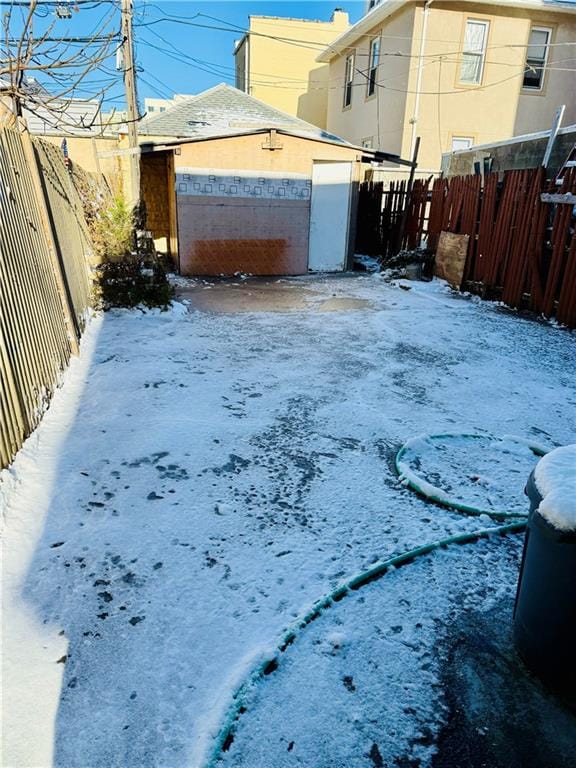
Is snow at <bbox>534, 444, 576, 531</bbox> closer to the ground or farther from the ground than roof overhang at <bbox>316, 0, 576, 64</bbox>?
closer to the ground

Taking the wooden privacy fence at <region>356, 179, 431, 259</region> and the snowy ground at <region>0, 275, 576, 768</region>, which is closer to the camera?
the snowy ground at <region>0, 275, 576, 768</region>

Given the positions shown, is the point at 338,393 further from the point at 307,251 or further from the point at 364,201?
the point at 364,201

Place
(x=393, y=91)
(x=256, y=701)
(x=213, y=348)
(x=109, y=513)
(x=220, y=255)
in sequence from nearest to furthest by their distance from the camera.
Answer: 1. (x=256, y=701)
2. (x=109, y=513)
3. (x=213, y=348)
4. (x=220, y=255)
5. (x=393, y=91)

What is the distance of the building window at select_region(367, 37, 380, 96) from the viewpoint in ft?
50.2

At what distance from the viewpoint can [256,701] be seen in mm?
1605

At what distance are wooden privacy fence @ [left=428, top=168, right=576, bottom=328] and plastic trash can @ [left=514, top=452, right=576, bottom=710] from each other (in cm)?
595

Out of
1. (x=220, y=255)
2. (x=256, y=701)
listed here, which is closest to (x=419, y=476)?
(x=256, y=701)

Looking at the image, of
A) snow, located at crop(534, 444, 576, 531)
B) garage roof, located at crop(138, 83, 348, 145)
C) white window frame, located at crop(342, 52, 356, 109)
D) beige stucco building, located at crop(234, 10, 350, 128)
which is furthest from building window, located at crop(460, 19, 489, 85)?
snow, located at crop(534, 444, 576, 531)

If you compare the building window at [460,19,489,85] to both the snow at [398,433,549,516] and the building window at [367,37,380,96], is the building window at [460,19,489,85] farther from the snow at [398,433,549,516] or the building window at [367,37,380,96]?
the snow at [398,433,549,516]

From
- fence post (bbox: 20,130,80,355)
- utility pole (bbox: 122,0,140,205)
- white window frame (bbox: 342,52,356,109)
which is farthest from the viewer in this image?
white window frame (bbox: 342,52,356,109)

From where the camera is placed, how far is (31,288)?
11.3ft

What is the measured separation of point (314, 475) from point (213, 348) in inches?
113

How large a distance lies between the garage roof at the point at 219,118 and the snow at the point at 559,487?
11532 millimetres

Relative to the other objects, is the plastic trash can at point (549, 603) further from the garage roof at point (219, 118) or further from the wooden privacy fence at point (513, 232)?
the garage roof at point (219, 118)
